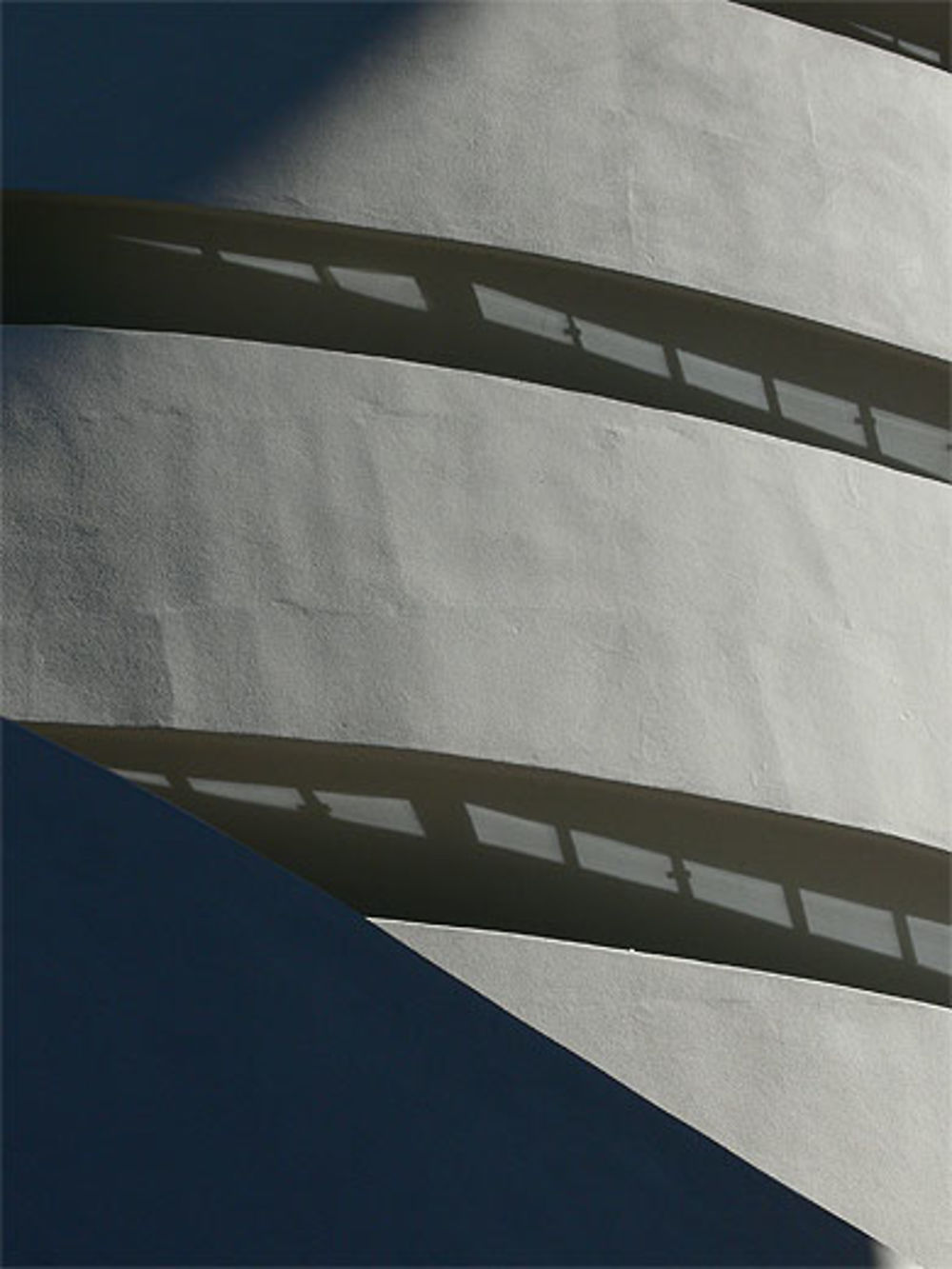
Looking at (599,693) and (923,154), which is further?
(923,154)

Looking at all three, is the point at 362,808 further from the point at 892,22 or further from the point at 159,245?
the point at 892,22

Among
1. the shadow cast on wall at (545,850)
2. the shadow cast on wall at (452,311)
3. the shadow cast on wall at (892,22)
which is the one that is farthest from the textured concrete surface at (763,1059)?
the shadow cast on wall at (892,22)

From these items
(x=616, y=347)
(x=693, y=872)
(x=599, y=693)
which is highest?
(x=616, y=347)

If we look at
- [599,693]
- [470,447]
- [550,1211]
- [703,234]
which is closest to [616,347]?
[703,234]

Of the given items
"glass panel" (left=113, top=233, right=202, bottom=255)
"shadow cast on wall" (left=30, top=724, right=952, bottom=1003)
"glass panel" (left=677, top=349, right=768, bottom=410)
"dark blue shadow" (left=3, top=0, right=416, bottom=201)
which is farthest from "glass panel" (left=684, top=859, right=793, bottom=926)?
"dark blue shadow" (left=3, top=0, right=416, bottom=201)

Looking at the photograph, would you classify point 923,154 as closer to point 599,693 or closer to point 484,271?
point 484,271

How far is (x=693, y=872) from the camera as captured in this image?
367 inches

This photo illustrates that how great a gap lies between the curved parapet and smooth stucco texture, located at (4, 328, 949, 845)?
106 centimetres

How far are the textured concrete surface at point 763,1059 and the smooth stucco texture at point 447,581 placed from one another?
794mm

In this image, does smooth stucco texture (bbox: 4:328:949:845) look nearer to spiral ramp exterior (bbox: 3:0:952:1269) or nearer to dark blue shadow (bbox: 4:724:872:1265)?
spiral ramp exterior (bbox: 3:0:952:1269)

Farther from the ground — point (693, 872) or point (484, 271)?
point (484, 271)

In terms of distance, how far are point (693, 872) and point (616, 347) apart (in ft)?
9.25

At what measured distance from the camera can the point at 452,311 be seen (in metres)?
10.6

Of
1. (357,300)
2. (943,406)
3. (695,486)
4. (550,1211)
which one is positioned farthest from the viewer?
(943,406)
